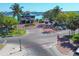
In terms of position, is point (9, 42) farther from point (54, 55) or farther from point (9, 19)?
point (54, 55)

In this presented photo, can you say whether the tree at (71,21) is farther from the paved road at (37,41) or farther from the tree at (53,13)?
the paved road at (37,41)

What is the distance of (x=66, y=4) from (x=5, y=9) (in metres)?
1.49

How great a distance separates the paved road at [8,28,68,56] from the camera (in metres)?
8.80

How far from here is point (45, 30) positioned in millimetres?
9000

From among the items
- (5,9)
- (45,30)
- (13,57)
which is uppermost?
(5,9)

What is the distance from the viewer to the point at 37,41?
8.89 metres

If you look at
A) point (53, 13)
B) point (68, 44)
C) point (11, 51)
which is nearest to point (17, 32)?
point (11, 51)

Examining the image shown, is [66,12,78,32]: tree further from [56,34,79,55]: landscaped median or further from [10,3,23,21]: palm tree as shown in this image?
[10,3,23,21]: palm tree

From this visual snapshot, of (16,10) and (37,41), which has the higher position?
(16,10)

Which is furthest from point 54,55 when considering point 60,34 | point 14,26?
point 14,26

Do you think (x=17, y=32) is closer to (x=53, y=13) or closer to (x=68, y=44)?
(x=53, y=13)

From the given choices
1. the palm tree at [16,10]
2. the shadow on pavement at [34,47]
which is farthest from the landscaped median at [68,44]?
the palm tree at [16,10]

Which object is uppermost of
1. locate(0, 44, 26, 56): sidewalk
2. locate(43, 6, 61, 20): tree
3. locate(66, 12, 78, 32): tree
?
locate(43, 6, 61, 20): tree

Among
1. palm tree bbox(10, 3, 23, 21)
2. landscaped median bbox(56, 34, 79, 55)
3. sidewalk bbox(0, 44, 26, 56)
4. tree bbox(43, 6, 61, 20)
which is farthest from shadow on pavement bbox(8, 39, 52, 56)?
tree bbox(43, 6, 61, 20)
